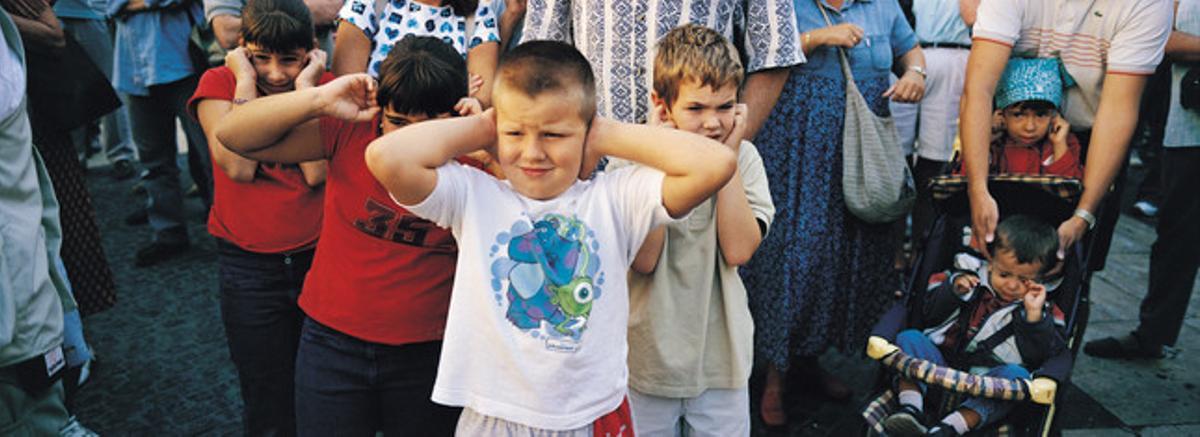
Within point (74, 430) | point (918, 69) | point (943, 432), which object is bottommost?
point (74, 430)

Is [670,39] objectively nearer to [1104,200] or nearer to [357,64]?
[357,64]

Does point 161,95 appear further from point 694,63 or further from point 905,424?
point 905,424

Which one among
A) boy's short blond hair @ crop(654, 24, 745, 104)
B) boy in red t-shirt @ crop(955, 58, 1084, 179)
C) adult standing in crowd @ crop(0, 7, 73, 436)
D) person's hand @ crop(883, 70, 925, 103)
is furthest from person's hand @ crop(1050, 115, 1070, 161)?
adult standing in crowd @ crop(0, 7, 73, 436)

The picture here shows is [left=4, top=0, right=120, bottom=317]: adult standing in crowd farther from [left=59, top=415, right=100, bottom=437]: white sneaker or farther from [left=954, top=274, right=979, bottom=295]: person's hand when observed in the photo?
[left=954, top=274, right=979, bottom=295]: person's hand

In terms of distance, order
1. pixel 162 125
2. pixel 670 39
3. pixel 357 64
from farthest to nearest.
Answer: pixel 162 125
pixel 357 64
pixel 670 39

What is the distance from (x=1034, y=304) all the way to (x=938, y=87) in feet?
8.09

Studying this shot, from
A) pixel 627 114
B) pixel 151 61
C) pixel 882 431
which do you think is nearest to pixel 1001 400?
pixel 882 431

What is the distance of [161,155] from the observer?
555cm

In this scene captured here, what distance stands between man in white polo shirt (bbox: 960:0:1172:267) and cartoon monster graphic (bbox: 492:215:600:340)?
69.7 inches

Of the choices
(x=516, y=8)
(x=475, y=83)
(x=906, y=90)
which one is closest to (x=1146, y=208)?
(x=906, y=90)

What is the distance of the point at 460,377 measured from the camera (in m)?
1.99

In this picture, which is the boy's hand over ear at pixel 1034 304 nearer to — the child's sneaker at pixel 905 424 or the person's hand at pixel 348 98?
the child's sneaker at pixel 905 424

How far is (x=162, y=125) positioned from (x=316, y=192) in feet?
11.5

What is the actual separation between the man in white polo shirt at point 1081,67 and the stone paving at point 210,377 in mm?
990
